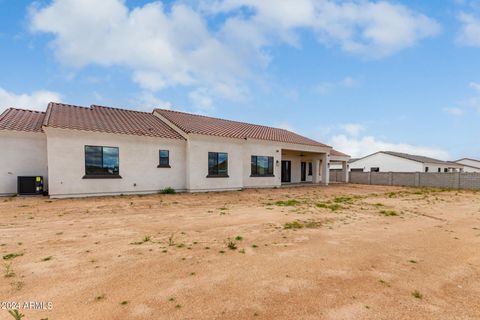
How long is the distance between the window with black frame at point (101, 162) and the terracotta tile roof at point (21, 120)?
131 inches

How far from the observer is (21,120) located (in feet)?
50.2

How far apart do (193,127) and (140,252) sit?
13613mm

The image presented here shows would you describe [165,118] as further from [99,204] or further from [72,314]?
[72,314]

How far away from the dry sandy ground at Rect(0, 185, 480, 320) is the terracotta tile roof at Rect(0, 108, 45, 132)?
7332 mm

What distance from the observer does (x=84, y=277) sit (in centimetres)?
419

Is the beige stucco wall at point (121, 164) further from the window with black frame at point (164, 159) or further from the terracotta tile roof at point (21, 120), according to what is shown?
the terracotta tile roof at point (21, 120)

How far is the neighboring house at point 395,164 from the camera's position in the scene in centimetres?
3527

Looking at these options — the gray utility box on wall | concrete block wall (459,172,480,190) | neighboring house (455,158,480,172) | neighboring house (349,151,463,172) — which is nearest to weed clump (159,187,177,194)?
the gray utility box on wall

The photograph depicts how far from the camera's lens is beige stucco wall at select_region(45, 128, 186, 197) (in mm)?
13062

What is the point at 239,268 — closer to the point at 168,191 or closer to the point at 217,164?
the point at 168,191

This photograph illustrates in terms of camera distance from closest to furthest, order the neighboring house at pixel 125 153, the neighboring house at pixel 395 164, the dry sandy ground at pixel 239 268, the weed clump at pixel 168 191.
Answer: the dry sandy ground at pixel 239 268
the neighboring house at pixel 125 153
the weed clump at pixel 168 191
the neighboring house at pixel 395 164

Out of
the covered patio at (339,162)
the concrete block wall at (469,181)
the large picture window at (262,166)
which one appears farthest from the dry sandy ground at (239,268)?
the covered patio at (339,162)

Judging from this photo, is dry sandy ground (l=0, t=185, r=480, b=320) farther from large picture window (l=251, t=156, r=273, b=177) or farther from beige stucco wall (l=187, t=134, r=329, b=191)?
large picture window (l=251, t=156, r=273, b=177)

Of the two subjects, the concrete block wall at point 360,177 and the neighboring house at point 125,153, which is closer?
the neighboring house at point 125,153
